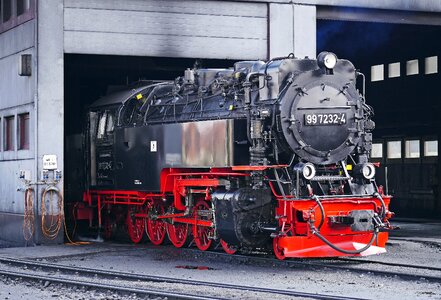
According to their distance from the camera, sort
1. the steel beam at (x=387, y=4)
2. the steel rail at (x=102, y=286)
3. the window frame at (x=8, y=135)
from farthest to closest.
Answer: the window frame at (x=8, y=135) < the steel beam at (x=387, y=4) < the steel rail at (x=102, y=286)

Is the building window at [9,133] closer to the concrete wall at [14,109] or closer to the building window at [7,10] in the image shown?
the concrete wall at [14,109]

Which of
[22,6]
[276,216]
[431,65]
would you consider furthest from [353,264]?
[431,65]

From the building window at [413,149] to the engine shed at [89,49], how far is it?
583cm

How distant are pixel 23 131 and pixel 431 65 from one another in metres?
16.1

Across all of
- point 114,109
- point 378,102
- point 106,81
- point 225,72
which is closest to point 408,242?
point 225,72

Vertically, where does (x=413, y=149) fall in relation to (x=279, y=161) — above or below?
above

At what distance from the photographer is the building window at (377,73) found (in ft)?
116

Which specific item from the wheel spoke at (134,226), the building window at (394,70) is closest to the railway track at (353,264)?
the wheel spoke at (134,226)

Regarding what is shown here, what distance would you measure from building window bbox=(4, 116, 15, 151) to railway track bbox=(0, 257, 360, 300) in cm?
656

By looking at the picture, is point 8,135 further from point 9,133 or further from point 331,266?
point 331,266

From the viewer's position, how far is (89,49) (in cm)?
2062

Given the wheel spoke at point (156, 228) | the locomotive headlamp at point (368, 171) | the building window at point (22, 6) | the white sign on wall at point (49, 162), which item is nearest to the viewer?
the locomotive headlamp at point (368, 171)

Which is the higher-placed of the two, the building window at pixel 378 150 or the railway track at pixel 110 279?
the building window at pixel 378 150

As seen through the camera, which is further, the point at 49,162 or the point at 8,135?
the point at 8,135
